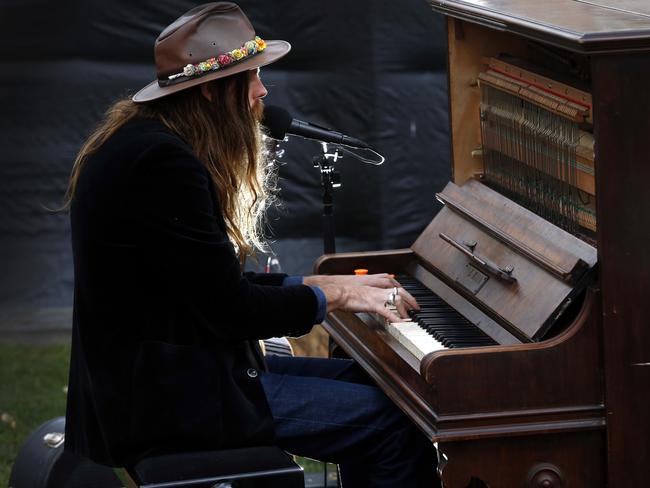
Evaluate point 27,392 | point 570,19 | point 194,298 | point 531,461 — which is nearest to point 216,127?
point 194,298

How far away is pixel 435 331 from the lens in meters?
2.95

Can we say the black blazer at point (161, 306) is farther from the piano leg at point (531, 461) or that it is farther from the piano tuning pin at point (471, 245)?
the piano tuning pin at point (471, 245)

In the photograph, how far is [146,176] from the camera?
265 centimetres

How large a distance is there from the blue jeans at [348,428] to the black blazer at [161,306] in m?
0.08

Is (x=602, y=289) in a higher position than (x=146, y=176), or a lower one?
lower

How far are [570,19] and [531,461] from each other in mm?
999

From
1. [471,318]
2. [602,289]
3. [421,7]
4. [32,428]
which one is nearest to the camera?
[602,289]

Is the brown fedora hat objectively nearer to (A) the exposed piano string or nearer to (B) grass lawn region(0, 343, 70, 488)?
(A) the exposed piano string

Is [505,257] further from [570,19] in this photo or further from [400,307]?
[570,19]

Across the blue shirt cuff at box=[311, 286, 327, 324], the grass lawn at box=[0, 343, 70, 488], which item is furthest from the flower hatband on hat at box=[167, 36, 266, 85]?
the grass lawn at box=[0, 343, 70, 488]

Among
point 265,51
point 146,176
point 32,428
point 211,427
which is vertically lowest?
point 32,428

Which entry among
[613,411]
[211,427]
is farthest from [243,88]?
[613,411]

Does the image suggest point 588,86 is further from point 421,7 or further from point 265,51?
point 421,7

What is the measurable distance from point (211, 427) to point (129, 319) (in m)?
0.31
